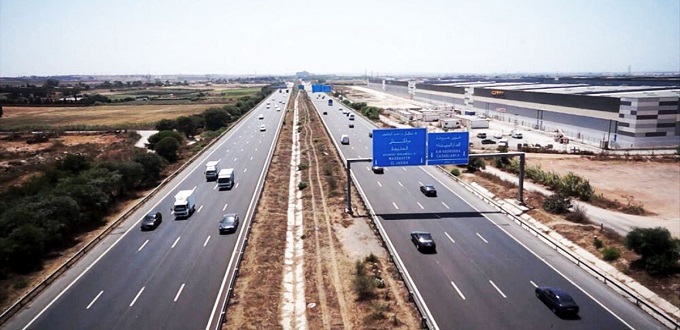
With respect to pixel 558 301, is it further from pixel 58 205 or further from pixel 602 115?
pixel 602 115

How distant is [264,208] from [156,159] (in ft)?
65.7

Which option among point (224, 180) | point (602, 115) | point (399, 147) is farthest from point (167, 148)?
point (602, 115)

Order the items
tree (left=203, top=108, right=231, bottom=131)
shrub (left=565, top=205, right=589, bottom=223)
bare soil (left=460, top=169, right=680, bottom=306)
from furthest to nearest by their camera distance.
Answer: tree (left=203, top=108, right=231, bottom=131)
shrub (left=565, top=205, right=589, bottom=223)
bare soil (left=460, top=169, right=680, bottom=306)

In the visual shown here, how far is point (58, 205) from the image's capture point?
120 feet

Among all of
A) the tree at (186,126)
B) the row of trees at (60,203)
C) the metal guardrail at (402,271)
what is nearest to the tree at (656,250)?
the metal guardrail at (402,271)

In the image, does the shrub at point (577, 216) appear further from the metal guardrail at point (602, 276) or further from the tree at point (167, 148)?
the tree at point (167, 148)

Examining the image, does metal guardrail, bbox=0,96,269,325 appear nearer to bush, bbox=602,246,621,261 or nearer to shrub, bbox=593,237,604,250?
bush, bbox=602,246,621,261

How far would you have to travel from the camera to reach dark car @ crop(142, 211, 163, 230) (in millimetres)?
39312

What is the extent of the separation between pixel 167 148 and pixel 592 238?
57350 mm

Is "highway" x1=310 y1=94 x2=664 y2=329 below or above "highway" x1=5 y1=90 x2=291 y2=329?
above

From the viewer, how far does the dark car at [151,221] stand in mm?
39312

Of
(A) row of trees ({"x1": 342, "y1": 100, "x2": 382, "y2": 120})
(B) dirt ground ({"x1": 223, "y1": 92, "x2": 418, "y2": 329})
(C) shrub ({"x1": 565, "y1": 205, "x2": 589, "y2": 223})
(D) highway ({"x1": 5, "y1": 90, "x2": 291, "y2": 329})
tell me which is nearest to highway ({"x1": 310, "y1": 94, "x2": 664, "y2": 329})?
(B) dirt ground ({"x1": 223, "y1": 92, "x2": 418, "y2": 329})

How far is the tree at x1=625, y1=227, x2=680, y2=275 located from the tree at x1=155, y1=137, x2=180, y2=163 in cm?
5976

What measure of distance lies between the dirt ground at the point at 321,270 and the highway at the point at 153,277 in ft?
5.13
